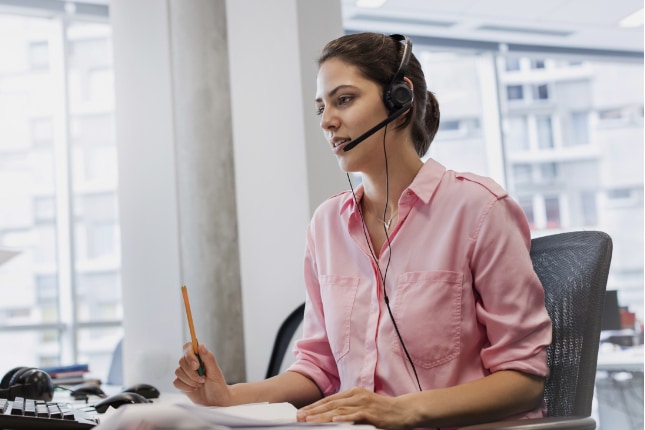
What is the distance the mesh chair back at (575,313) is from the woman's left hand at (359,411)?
27 centimetres

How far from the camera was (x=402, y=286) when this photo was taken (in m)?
1.27

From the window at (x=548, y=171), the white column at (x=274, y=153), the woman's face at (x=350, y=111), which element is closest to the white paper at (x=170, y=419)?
the woman's face at (x=350, y=111)

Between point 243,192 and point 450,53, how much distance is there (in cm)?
480

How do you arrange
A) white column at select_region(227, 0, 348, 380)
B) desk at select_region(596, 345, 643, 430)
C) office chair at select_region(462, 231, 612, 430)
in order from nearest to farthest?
office chair at select_region(462, 231, 612, 430) < white column at select_region(227, 0, 348, 380) < desk at select_region(596, 345, 643, 430)

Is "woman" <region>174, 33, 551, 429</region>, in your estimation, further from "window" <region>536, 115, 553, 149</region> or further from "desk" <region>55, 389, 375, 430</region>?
"window" <region>536, 115, 553, 149</region>

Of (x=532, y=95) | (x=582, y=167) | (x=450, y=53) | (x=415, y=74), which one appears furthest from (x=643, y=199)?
(x=415, y=74)

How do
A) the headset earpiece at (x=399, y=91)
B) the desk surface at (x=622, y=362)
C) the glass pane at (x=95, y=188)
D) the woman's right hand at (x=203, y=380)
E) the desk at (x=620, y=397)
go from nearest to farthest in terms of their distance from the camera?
the woman's right hand at (x=203, y=380) < the headset earpiece at (x=399, y=91) < the desk surface at (x=622, y=362) < the desk at (x=620, y=397) < the glass pane at (x=95, y=188)

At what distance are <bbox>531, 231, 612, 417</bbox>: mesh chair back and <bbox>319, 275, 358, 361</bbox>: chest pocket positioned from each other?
33 centimetres

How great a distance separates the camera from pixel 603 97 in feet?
27.3

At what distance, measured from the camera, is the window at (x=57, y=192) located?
19.5ft

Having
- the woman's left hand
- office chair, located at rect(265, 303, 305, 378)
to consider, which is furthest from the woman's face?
office chair, located at rect(265, 303, 305, 378)

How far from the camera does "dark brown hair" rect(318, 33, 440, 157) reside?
1.37 meters

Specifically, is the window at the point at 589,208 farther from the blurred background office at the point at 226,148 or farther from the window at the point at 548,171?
the window at the point at 548,171

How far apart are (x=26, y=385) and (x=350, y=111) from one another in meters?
0.95
